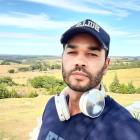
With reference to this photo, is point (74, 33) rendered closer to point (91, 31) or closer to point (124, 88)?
point (91, 31)

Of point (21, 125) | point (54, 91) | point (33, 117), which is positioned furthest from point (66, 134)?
point (54, 91)

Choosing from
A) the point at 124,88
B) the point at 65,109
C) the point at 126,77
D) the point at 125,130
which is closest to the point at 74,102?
the point at 65,109

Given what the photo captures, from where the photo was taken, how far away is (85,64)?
1.20m

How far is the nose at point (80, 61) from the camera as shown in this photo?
47.4 inches

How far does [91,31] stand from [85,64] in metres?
0.21

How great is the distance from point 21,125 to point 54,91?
54.3 ft

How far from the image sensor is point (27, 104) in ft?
50.4

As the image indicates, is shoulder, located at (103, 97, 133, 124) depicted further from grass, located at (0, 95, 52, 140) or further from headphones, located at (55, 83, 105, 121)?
grass, located at (0, 95, 52, 140)

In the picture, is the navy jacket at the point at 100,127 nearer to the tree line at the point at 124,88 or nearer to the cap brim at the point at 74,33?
the cap brim at the point at 74,33

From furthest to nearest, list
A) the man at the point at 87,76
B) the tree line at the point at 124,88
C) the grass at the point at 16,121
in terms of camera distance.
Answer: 1. the tree line at the point at 124,88
2. the grass at the point at 16,121
3. the man at the point at 87,76

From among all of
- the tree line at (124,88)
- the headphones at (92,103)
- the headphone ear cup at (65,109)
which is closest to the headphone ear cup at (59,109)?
the headphone ear cup at (65,109)

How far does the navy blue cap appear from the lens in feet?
3.83

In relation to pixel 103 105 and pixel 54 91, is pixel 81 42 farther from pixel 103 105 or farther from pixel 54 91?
pixel 54 91

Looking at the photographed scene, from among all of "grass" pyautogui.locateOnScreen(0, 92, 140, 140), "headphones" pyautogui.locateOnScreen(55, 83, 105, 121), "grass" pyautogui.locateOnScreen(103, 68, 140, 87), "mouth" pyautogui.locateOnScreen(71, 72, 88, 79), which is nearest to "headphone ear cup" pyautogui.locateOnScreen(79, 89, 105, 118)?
"headphones" pyautogui.locateOnScreen(55, 83, 105, 121)
